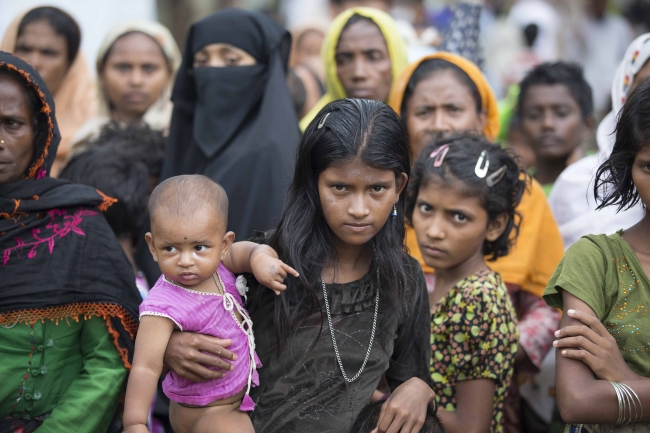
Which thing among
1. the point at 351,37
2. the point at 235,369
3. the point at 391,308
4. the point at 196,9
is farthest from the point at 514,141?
the point at 196,9

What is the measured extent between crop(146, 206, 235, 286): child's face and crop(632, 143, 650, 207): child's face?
146cm

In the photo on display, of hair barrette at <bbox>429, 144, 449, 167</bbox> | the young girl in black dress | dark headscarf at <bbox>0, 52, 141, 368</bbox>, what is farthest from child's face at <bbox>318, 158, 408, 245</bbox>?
dark headscarf at <bbox>0, 52, 141, 368</bbox>

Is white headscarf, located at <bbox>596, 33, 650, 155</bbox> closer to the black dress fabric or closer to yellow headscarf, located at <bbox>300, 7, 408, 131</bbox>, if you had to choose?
yellow headscarf, located at <bbox>300, 7, 408, 131</bbox>

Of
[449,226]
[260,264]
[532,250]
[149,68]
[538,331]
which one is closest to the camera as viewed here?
[260,264]

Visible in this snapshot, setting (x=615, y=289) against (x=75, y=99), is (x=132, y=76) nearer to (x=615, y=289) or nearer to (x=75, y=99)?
(x=75, y=99)

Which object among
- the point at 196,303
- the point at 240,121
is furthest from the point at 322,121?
the point at 240,121

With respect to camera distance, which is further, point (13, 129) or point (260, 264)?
point (13, 129)

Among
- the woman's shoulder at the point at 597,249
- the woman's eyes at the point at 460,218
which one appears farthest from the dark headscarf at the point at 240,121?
the woman's shoulder at the point at 597,249

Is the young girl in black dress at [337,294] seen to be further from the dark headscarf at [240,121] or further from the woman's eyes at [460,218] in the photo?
the dark headscarf at [240,121]

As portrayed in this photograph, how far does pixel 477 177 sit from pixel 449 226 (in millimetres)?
256

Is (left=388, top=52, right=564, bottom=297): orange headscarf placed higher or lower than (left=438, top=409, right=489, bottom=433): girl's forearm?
higher

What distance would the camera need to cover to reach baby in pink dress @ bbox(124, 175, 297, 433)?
2371mm

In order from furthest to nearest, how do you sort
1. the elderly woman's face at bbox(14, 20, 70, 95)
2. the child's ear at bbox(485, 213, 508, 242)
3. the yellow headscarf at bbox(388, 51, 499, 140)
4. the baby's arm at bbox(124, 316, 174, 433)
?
the elderly woman's face at bbox(14, 20, 70, 95) → the yellow headscarf at bbox(388, 51, 499, 140) → the child's ear at bbox(485, 213, 508, 242) → the baby's arm at bbox(124, 316, 174, 433)

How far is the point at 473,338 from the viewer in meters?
3.00
